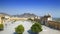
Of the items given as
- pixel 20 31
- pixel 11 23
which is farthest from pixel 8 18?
pixel 20 31

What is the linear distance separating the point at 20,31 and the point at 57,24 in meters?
0.93

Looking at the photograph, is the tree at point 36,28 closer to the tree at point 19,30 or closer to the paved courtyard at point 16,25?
the paved courtyard at point 16,25

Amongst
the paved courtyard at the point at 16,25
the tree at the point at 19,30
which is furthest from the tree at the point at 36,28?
the tree at the point at 19,30

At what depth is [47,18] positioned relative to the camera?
15.5 ft

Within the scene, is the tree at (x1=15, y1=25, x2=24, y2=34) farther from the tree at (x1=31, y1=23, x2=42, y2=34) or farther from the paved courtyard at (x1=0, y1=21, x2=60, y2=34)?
the tree at (x1=31, y1=23, x2=42, y2=34)

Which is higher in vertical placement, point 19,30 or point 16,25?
point 16,25

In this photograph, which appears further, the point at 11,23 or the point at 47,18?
the point at 47,18

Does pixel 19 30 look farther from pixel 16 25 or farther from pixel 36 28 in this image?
pixel 36 28

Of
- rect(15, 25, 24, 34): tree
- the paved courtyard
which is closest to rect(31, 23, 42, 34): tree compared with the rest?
the paved courtyard

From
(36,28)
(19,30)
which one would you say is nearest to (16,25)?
(19,30)

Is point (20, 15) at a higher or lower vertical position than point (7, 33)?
higher

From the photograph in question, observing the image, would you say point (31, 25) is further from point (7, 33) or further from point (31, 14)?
point (7, 33)

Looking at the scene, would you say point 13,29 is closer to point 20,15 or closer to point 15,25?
point 15,25

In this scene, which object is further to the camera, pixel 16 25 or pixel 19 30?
pixel 16 25
